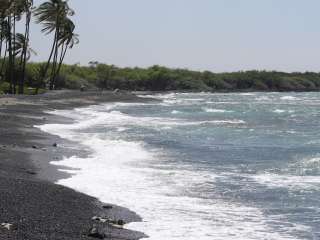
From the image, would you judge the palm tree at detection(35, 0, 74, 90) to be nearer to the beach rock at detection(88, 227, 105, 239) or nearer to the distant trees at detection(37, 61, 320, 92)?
the distant trees at detection(37, 61, 320, 92)

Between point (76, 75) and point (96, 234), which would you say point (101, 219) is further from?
point (76, 75)

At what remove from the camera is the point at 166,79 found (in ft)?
358

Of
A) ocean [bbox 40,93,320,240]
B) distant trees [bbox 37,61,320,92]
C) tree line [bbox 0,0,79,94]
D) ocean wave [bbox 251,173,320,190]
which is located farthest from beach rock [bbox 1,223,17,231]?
distant trees [bbox 37,61,320,92]

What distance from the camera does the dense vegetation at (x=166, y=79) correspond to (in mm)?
89062

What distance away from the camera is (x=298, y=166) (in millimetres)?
17938

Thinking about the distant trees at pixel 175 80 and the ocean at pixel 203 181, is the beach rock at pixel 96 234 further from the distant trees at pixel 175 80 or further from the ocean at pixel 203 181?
the distant trees at pixel 175 80

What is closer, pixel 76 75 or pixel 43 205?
pixel 43 205

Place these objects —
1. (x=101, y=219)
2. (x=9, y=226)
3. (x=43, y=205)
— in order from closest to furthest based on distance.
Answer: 1. (x=9, y=226)
2. (x=101, y=219)
3. (x=43, y=205)

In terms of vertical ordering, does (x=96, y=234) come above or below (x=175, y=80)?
below

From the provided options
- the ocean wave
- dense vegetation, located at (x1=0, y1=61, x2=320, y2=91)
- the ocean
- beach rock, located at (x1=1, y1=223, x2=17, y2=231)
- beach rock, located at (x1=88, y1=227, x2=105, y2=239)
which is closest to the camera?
beach rock, located at (x1=1, y1=223, x2=17, y2=231)

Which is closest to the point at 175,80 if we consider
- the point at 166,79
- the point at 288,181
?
the point at 166,79

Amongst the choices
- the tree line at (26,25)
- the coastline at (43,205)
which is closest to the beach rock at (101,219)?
the coastline at (43,205)

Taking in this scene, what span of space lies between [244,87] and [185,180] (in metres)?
108

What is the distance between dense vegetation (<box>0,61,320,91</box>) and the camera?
89.1 m
